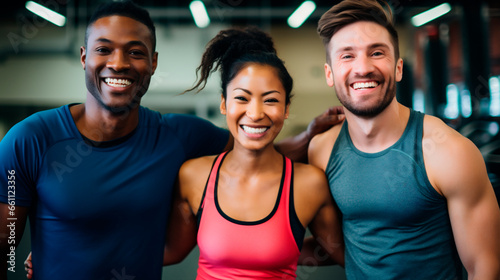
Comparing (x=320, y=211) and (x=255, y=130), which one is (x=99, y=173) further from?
(x=320, y=211)

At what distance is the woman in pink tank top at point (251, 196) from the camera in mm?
1223

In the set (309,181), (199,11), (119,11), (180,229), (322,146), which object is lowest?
(180,229)

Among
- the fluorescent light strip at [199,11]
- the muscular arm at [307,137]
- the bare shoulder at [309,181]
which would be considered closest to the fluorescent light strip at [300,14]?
the fluorescent light strip at [199,11]

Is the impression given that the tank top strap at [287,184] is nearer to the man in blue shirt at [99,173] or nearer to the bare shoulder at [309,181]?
the bare shoulder at [309,181]

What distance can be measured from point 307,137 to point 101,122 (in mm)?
869

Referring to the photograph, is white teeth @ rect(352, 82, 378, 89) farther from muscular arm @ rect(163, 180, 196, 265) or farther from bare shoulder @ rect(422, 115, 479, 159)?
muscular arm @ rect(163, 180, 196, 265)

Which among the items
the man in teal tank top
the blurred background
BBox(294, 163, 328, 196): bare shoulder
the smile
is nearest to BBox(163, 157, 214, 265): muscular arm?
BBox(294, 163, 328, 196): bare shoulder

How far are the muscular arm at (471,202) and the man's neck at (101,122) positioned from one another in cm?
112

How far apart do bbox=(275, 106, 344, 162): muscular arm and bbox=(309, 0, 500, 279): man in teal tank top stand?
0.17 metres

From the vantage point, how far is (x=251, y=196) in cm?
131

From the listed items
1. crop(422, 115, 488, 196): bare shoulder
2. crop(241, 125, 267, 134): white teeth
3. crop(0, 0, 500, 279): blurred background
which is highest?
crop(0, 0, 500, 279): blurred background

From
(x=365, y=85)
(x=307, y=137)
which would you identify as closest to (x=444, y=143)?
(x=365, y=85)

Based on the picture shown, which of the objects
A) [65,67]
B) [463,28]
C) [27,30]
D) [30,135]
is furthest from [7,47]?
[463,28]

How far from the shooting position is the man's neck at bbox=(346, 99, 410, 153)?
1.33 metres
